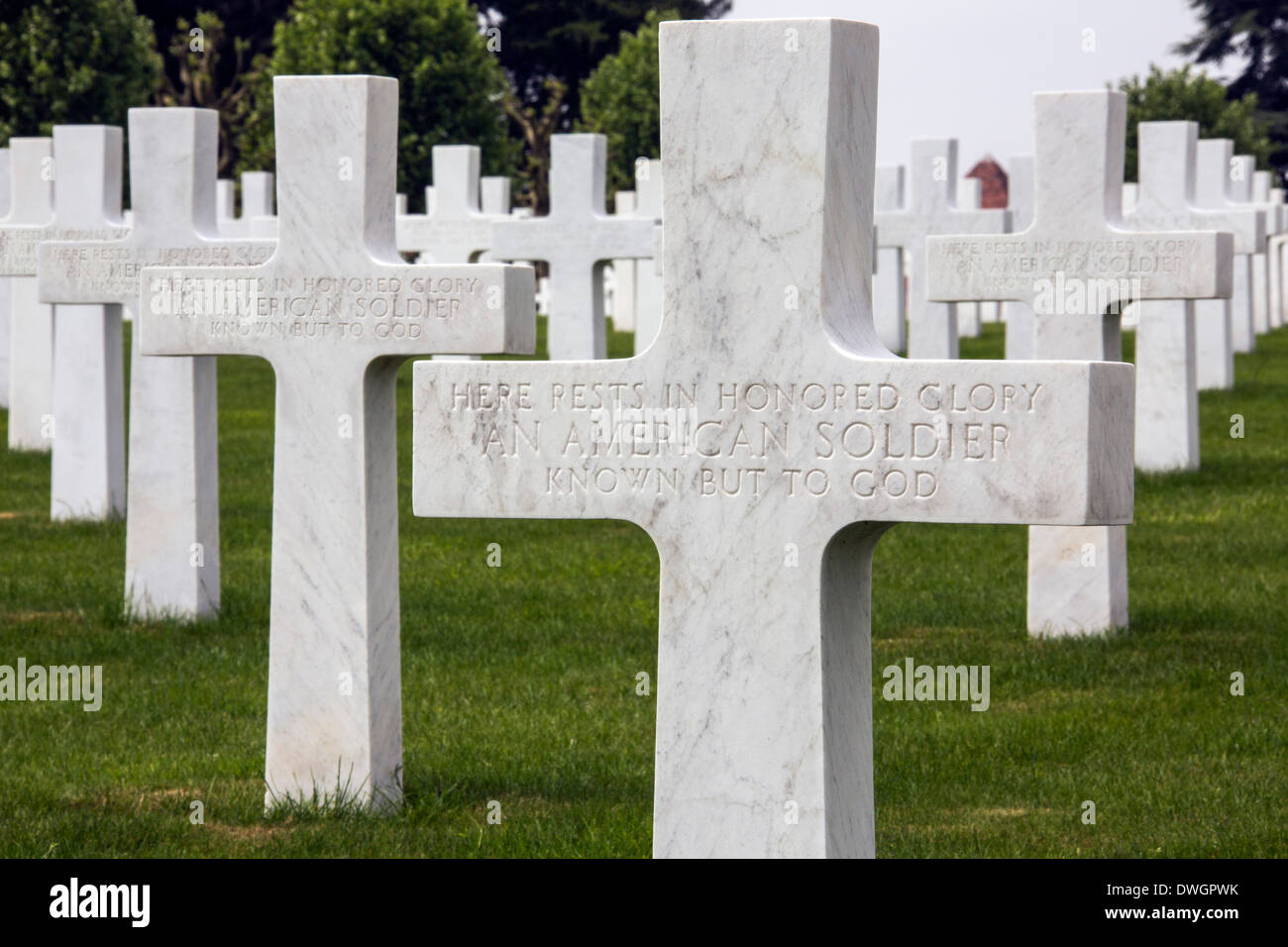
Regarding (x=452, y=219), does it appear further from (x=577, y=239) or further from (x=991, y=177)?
(x=991, y=177)

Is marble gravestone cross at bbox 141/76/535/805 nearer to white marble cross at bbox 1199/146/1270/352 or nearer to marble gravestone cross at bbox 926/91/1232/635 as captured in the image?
marble gravestone cross at bbox 926/91/1232/635

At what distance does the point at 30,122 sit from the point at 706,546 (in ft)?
82.6

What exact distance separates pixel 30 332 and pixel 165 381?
23.3 feet

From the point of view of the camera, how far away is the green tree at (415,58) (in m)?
32.4

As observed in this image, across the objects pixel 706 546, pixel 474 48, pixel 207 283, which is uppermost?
pixel 474 48

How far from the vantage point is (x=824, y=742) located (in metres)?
4.57

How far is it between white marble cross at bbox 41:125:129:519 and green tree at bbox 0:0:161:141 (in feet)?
50.6

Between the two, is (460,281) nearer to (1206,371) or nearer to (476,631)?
(476,631)

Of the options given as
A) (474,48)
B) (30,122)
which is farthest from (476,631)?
(474,48)

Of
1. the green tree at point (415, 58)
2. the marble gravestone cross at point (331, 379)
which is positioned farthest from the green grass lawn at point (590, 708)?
the green tree at point (415, 58)

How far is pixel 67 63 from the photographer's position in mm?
27500

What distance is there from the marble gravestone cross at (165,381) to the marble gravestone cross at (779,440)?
4890mm

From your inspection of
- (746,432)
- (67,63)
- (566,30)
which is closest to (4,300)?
(67,63)

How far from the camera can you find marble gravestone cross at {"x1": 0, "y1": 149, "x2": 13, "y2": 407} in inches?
707
